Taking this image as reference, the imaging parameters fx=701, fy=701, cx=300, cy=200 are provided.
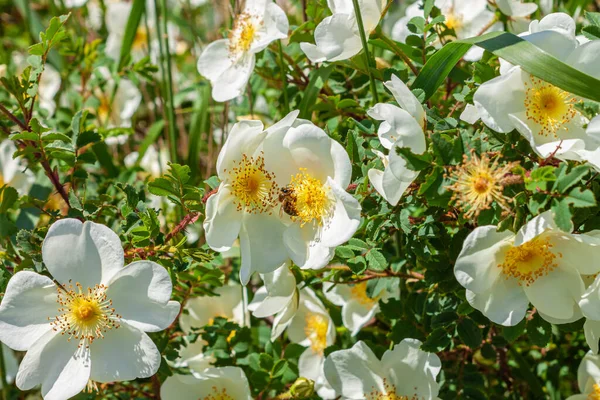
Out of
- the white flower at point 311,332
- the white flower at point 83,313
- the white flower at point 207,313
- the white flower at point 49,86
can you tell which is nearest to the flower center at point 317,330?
the white flower at point 311,332

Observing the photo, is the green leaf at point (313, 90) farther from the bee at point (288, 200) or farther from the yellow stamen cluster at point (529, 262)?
the yellow stamen cluster at point (529, 262)

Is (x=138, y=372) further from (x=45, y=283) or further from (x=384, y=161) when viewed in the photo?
(x=384, y=161)

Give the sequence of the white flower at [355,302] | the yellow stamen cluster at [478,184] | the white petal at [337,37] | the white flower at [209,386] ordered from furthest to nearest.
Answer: the white flower at [355,302]
the white flower at [209,386]
the white petal at [337,37]
the yellow stamen cluster at [478,184]

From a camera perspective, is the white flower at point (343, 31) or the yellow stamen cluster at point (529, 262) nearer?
the yellow stamen cluster at point (529, 262)

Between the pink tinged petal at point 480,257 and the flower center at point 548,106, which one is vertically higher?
the flower center at point 548,106

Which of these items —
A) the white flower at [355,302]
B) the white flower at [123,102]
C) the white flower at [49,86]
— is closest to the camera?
the white flower at [355,302]

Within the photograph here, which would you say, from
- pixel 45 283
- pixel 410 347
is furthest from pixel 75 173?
pixel 410 347

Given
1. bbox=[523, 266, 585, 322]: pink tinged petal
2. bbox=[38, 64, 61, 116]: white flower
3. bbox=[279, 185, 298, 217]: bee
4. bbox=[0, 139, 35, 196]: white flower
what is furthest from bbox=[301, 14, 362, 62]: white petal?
bbox=[38, 64, 61, 116]: white flower
